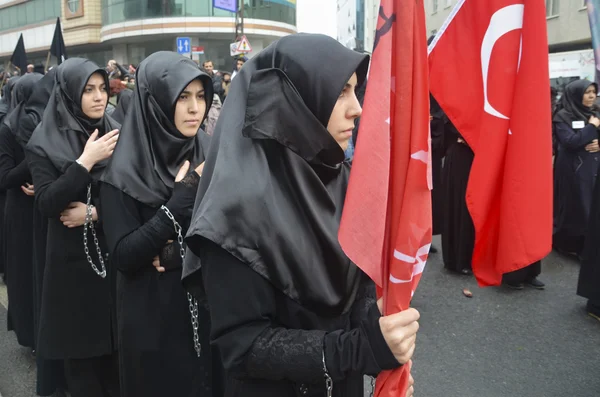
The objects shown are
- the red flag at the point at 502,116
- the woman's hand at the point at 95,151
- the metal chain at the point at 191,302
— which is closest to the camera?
the red flag at the point at 502,116

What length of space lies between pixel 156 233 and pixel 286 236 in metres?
0.91

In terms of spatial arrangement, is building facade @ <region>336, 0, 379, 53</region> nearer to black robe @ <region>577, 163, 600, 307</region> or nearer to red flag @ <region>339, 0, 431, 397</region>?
black robe @ <region>577, 163, 600, 307</region>

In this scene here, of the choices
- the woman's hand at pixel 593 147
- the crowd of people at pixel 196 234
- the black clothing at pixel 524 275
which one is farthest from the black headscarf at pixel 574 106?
the crowd of people at pixel 196 234

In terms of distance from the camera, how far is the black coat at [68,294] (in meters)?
3.05

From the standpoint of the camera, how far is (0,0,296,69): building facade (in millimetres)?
37656

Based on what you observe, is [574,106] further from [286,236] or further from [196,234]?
[196,234]

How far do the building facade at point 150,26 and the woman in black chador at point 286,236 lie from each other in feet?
112

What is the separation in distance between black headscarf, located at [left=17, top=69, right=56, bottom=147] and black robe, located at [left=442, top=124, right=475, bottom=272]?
355 centimetres

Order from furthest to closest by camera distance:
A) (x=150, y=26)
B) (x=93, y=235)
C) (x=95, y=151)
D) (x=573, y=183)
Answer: (x=150, y=26) < (x=573, y=183) < (x=93, y=235) < (x=95, y=151)

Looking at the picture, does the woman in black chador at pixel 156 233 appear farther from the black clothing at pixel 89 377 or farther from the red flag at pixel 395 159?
the red flag at pixel 395 159

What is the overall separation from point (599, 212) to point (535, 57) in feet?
10.8

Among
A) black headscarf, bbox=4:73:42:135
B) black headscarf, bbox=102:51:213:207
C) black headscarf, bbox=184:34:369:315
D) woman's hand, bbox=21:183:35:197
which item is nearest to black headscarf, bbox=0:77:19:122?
black headscarf, bbox=4:73:42:135

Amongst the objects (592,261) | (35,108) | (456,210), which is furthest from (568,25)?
(35,108)

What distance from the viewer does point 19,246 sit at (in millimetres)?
3982
